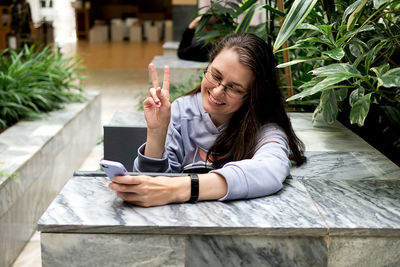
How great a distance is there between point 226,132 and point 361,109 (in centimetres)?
46

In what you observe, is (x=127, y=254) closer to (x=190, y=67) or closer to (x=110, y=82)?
(x=190, y=67)

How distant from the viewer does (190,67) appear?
4.54 metres

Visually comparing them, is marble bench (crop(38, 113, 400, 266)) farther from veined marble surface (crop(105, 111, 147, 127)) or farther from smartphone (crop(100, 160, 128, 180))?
A: veined marble surface (crop(105, 111, 147, 127))

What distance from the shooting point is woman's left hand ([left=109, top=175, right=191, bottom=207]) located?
52.1 inches

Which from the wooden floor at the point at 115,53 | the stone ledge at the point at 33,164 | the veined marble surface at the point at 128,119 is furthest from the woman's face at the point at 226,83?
the wooden floor at the point at 115,53

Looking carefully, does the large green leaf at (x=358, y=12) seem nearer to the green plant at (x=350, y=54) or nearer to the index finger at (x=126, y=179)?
the green plant at (x=350, y=54)

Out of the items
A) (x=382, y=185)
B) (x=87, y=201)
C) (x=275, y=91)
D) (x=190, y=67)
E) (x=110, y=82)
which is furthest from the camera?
(x=110, y=82)

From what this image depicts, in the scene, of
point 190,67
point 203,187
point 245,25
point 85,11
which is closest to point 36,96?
point 190,67

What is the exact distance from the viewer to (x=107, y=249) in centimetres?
125

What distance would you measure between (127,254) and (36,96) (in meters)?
2.75

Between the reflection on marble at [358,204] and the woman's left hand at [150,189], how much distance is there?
14.9 inches

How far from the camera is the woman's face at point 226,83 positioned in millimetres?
1695

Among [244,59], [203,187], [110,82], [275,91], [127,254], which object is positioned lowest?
[110,82]

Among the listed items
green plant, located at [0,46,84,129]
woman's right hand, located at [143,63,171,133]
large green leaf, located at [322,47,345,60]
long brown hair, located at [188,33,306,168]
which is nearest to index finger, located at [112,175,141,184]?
woman's right hand, located at [143,63,171,133]
